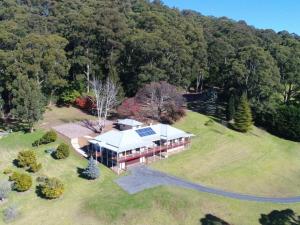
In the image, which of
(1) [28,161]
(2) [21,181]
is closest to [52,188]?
(2) [21,181]

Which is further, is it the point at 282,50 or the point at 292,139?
the point at 282,50

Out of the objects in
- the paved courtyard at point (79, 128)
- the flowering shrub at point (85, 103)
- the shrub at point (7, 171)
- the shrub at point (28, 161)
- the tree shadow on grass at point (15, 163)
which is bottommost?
the shrub at point (7, 171)

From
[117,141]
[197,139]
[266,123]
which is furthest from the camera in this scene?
[266,123]

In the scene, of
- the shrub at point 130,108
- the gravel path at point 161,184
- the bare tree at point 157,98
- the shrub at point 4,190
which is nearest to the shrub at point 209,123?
the bare tree at point 157,98

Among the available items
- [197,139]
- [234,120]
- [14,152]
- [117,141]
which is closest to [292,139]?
[234,120]

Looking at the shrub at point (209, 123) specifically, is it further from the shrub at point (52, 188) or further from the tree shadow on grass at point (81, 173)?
the shrub at point (52, 188)

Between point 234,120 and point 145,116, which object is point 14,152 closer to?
point 145,116
